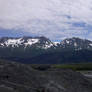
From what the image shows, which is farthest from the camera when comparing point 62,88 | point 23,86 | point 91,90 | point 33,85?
point 91,90

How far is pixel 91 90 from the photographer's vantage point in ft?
83.3

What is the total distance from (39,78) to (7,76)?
337 centimetres

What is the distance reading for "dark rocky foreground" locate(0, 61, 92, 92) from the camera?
20669 mm

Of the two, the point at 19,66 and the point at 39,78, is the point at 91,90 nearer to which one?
the point at 39,78

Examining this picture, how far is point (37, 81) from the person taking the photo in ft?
75.8

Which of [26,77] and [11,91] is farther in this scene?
[26,77]

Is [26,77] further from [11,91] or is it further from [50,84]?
[11,91]

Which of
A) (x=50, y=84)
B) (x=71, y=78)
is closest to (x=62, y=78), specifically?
(x=71, y=78)

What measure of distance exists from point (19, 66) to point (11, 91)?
5856 millimetres

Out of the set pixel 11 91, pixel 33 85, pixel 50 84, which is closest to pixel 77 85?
pixel 50 84

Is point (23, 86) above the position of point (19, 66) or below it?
below

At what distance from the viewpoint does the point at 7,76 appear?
2266 centimetres

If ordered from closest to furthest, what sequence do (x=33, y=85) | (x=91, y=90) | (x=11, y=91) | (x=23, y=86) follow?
(x=11, y=91)
(x=23, y=86)
(x=33, y=85)
(x=91, y=90)

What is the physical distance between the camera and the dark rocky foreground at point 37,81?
2067cm
